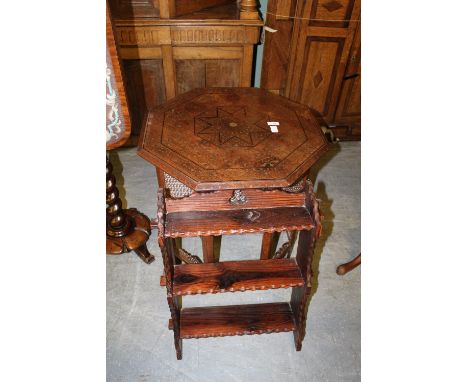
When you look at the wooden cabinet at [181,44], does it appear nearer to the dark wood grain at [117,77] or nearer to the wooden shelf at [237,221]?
the dark wood grain at [117,77]

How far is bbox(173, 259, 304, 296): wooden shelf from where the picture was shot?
1.55 metres

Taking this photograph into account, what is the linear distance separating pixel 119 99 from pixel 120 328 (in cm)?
135

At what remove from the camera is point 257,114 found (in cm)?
208

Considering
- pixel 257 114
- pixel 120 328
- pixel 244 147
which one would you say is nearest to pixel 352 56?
pixel 257 114

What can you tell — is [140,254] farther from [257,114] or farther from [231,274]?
[257,114]

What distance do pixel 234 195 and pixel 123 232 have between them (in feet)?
3.79

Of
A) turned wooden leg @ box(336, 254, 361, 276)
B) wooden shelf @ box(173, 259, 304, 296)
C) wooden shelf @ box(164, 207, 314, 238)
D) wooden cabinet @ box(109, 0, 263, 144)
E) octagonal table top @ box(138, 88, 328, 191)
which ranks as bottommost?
turned wooden leg @ box(336, 254, 361, 276)

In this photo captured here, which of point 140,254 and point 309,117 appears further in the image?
point 140,254

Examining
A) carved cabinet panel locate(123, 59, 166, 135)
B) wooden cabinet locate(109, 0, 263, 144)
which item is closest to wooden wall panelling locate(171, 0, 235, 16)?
wooden cabinet locate(109, 0, 263, 144)

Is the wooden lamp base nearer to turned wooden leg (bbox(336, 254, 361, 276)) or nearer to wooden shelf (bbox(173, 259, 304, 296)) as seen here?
wooden shelf (bbox(173, 259, 304, 296))

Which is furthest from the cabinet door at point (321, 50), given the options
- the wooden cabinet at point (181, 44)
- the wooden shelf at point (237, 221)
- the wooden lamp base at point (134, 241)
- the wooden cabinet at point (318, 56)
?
the wooden shelf at point (237, 221)

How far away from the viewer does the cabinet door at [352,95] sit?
3006 mm

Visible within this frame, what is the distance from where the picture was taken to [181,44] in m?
2.64

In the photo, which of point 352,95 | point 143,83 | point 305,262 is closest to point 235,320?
point 305,262
